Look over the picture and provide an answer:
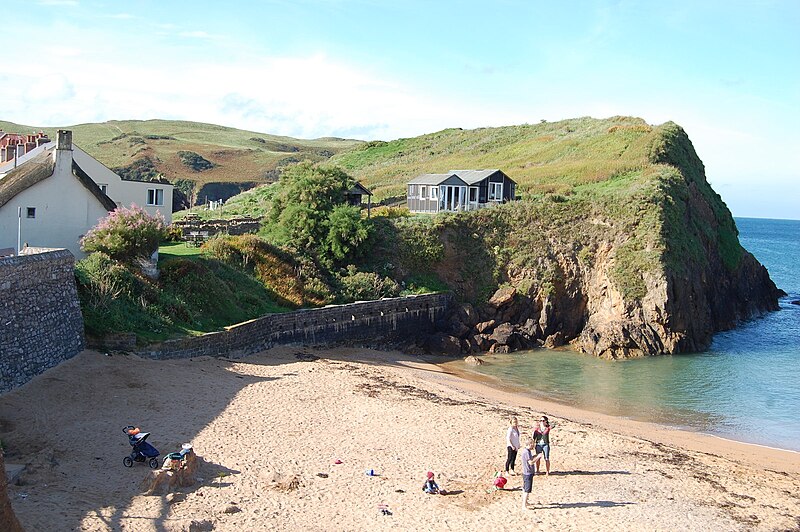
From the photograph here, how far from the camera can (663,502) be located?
54.5 feet

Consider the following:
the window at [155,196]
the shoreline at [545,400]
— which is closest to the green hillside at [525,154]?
the shoreline at [545,400]

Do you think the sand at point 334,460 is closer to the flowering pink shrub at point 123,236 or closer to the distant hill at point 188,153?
the flowering pink shrub at point 123,236

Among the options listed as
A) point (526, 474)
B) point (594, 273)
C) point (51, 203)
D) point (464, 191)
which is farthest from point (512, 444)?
point (464, 191)

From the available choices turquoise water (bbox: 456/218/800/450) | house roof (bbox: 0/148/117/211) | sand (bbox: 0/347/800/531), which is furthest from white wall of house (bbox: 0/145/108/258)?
turquoise water (bbox: 456/218/800/450)

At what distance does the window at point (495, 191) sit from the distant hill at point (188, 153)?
49.9m

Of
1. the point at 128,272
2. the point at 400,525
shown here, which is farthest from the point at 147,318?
the point at 400,525

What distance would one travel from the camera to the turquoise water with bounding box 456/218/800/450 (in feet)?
82.7

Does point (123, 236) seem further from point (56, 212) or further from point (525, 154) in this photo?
point (525, 154)

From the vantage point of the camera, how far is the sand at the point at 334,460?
Result: 14008 millimetres

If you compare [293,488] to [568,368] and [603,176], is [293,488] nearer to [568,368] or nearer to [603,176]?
[568,368]

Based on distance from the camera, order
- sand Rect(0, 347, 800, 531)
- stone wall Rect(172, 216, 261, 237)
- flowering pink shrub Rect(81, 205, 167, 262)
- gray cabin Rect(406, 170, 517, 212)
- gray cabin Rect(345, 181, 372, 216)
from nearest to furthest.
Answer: sand Rect(0, 347, 800, 531) → flowering pink shrub Rect(81, 205, 167, 262) → stone wall Rect(172, 216, 261, 237) → gray cabin Rect(345, 181, 372, 216) → gray cabin Rect(406, 170, 517, 212)

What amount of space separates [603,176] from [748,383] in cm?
2317

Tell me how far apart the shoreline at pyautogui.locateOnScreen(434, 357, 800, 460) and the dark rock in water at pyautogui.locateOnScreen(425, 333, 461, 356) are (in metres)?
0.92

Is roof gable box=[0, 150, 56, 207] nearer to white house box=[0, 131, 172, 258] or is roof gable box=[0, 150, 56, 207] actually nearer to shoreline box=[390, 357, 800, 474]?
white house box=[0, 131, 172, 258]
